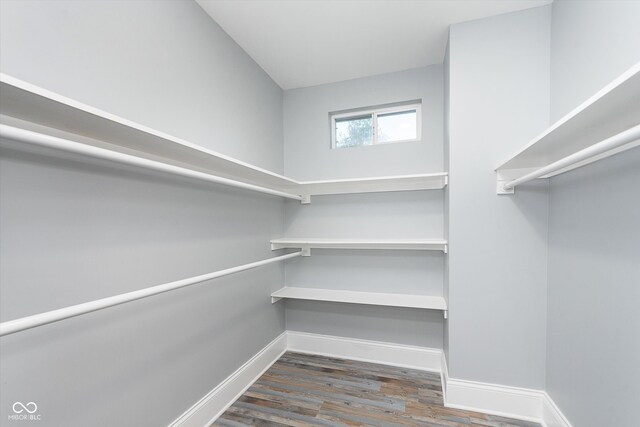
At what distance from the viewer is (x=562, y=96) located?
149 centimetres

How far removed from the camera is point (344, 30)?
1.83 m

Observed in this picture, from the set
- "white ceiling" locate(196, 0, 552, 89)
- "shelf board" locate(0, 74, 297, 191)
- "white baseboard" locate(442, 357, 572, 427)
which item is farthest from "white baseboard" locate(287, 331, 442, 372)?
"white ceiling" locate(196, 0, 552, 89)

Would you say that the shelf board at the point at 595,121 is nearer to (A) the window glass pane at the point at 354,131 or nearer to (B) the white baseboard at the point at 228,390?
(A) the window glass pane at the point at 354,131

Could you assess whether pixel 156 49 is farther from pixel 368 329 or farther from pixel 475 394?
pixel 475 394

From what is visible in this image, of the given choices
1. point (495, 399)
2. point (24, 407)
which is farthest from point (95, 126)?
point (495, 399)

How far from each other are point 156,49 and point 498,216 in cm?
212

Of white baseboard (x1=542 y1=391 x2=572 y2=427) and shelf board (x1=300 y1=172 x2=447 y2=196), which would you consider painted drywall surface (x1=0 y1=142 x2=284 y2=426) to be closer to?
shelf board (x1=300 y1=172 x2=447 y2=196)

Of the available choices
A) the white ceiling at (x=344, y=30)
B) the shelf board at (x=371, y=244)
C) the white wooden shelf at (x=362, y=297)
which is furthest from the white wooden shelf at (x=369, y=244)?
the white ceiling at (x=344, y=30)

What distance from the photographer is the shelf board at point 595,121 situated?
2.28 feet

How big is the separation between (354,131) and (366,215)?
0.80 metres

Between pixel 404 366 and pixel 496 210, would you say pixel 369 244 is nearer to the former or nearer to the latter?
pixel 496 210

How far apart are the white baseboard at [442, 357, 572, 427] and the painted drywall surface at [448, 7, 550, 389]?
5 centimetres

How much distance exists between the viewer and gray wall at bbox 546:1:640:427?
3.36 feet

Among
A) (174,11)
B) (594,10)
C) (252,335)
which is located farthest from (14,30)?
(594,10)
